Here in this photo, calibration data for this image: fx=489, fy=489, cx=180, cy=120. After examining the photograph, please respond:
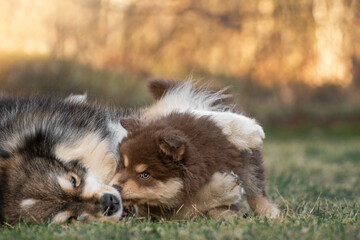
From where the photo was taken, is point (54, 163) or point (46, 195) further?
point (54, 163)

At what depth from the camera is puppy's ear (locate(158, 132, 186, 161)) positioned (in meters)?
3.36

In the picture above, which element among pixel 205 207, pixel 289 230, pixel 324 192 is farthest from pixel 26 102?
pixel 324 192

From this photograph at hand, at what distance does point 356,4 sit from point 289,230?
510 inches

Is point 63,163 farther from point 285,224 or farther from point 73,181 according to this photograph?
point 285,224

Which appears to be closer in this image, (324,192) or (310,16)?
(324,192)

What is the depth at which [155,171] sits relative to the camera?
3.45 metres

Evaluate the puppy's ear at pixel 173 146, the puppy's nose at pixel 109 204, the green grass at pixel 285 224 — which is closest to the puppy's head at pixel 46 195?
the puppy's nose at pixel 109 204

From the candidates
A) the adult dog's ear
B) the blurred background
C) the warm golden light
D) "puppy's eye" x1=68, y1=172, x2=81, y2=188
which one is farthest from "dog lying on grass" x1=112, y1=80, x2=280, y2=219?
the warm golden light

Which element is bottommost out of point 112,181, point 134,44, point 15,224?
point 134,44

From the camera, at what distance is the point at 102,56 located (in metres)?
13.6

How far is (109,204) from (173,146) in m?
0.58

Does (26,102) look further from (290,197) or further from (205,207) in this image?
(290,197)

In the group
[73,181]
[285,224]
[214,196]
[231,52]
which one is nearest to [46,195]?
[73,181]

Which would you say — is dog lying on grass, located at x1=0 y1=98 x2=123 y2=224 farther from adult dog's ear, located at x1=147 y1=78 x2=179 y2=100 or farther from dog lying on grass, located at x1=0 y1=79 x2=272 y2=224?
adult dog's ear, located at x1=147 y1=78 x2=179 y2=100
